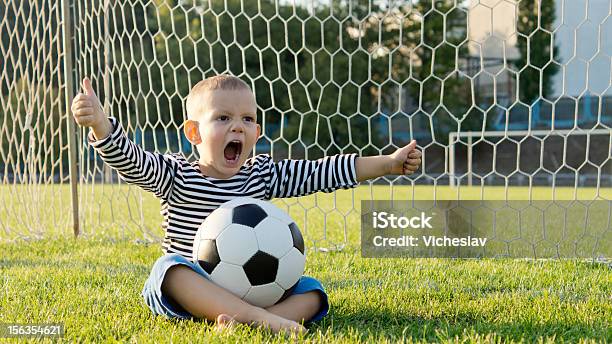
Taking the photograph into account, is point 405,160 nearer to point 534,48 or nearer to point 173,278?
point 173,278

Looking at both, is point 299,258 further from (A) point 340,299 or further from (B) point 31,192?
(B) point 31,192

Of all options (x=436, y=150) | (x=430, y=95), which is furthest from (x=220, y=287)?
(x=436, y=150)

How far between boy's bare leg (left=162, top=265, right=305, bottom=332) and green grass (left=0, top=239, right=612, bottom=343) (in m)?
0.05

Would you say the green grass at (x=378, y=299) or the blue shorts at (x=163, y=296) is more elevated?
the blue shorts at (x=163, y=296)

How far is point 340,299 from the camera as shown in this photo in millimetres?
2439

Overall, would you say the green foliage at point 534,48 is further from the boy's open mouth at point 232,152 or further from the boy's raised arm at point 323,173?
the boy's open mouth at point 232,152

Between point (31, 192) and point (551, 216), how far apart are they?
419 centimetres

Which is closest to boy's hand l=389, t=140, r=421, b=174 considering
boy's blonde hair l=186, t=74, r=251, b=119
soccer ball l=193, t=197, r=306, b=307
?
soccer ball l=193, t=197, r=306, b=307

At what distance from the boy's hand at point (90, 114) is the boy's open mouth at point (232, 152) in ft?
1.31

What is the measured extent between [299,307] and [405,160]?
631 millimetres

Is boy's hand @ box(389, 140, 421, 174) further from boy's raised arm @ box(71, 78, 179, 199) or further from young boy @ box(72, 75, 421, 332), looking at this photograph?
boy's raised arm @ box(71, 78, 179, 199)

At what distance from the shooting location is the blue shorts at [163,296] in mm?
1994

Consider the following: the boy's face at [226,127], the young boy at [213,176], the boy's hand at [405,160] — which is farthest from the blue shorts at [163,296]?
the boy's hand at [405,160]

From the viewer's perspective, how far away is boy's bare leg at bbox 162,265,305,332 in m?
1.93
